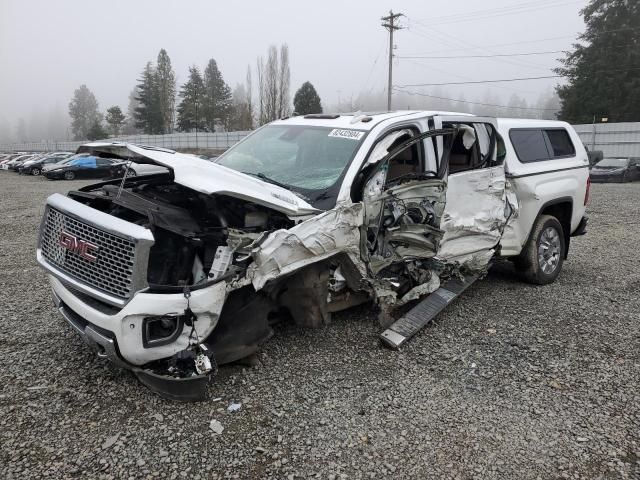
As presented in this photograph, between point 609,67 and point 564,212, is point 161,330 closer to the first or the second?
point 564,212

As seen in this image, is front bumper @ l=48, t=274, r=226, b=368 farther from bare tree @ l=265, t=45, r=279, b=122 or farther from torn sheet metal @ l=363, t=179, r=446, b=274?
bare tree @ l=265, t=45, r=279, b=122

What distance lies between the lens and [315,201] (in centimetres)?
371

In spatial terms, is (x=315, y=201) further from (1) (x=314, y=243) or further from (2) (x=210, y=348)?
(2) (x=210, y=348)

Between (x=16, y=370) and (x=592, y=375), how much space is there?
4.39m

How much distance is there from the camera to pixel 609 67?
1471 inches

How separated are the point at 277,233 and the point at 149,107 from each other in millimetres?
69498

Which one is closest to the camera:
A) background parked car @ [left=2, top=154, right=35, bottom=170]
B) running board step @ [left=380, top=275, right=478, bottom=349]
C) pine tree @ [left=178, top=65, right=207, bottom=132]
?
running board step @ [left=380, top=275, right=478, bottom=349]

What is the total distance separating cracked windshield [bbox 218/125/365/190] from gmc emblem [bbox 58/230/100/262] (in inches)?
61.1

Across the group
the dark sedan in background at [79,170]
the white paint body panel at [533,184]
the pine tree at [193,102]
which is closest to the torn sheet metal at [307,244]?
the white paint body panel at [533,184]

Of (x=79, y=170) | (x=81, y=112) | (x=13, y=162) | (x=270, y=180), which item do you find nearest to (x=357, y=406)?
(x=270, y=180)

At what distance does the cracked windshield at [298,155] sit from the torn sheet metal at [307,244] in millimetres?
380

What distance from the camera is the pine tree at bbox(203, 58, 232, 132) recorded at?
63719 millimetres

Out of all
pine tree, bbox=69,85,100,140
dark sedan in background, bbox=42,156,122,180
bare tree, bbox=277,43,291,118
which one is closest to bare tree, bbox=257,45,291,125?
bare tree, bbox=277,43,291,118

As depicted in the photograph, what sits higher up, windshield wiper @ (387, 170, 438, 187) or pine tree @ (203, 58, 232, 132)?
pine tree @ (203, 58, 232, 132)
